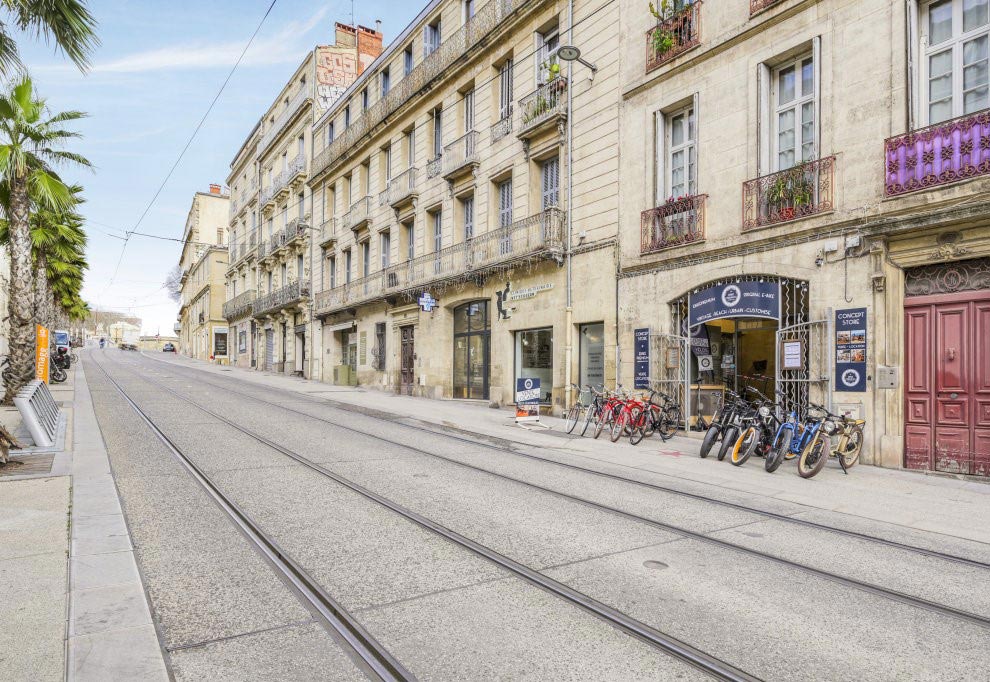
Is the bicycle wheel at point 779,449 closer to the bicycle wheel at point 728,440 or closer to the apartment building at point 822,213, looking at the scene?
the bicycle wheel at point 728,440

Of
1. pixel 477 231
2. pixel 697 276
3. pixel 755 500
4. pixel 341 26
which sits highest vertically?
pixel 341 26

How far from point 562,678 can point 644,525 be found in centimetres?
289

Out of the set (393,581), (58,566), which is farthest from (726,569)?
(58,566)

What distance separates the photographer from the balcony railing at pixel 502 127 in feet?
60.7

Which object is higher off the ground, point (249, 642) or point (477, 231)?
point (477, 231)

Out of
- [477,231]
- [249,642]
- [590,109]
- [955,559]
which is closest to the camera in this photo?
[249,642]

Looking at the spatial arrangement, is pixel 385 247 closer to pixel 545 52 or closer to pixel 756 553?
pixel 545 52

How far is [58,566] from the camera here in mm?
4055

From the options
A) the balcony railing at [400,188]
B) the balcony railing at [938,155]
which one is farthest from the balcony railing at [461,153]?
the balcony railing at [938,155]

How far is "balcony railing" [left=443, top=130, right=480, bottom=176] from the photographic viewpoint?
19.8 m

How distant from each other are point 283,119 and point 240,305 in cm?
1594

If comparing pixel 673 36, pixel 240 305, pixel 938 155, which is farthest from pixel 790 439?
pixel 240 305

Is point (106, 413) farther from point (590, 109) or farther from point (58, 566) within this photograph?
point (590, 109)

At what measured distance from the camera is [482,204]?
19531 millimetres
